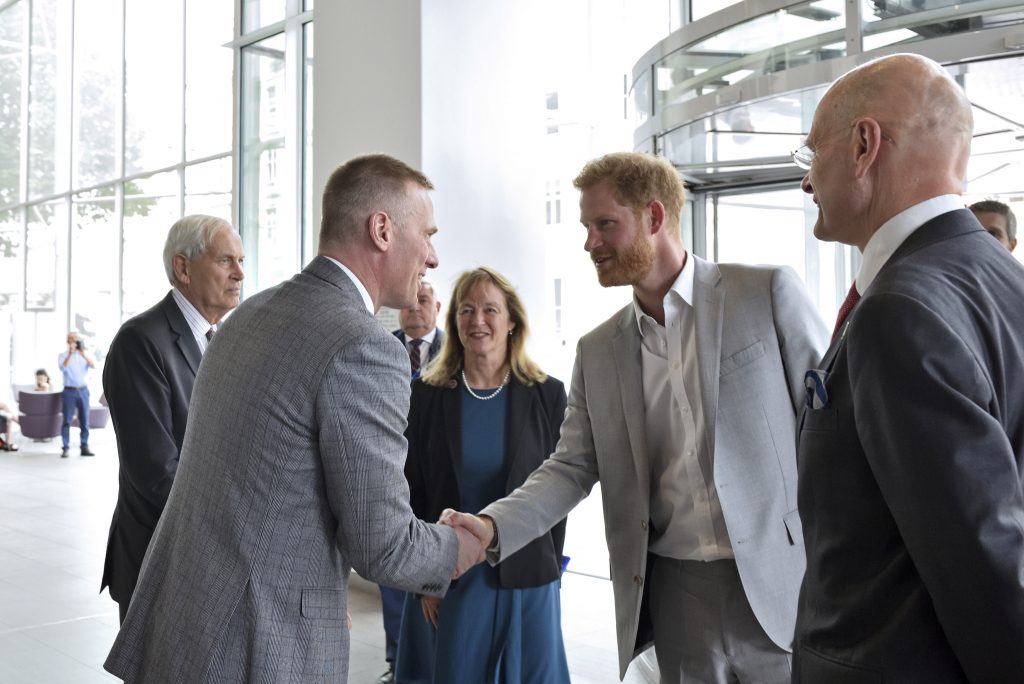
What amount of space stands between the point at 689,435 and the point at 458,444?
1.58m

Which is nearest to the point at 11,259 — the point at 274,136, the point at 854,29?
the point at 274,136

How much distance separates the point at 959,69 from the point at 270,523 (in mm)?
3158

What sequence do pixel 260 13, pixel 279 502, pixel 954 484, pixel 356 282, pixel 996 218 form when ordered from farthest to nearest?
pixel 260 13
pixel 996 218
pixel 356 282
pixel 279 502
pixel 954 484

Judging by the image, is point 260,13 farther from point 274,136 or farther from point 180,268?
point 180,268

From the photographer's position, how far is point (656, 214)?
2.50 m

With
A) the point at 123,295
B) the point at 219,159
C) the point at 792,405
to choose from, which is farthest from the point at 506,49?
the point at 123,295

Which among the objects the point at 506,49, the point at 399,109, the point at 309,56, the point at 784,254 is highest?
the point at 309,56

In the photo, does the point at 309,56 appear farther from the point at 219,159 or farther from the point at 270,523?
the point at 270,523

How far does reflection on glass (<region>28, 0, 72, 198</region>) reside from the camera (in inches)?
714

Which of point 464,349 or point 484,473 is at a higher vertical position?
point 464,349

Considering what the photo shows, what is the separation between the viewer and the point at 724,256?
24.9 ft

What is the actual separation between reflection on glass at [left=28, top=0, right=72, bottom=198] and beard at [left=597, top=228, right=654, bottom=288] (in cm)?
1798

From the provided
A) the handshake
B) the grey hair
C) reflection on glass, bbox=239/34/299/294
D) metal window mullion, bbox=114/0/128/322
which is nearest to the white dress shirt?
the handshake

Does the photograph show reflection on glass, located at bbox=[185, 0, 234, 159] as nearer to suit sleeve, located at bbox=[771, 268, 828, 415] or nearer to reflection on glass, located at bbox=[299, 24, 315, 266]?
reflection on glass, located at bbox=[299, 24, 315, 266]
